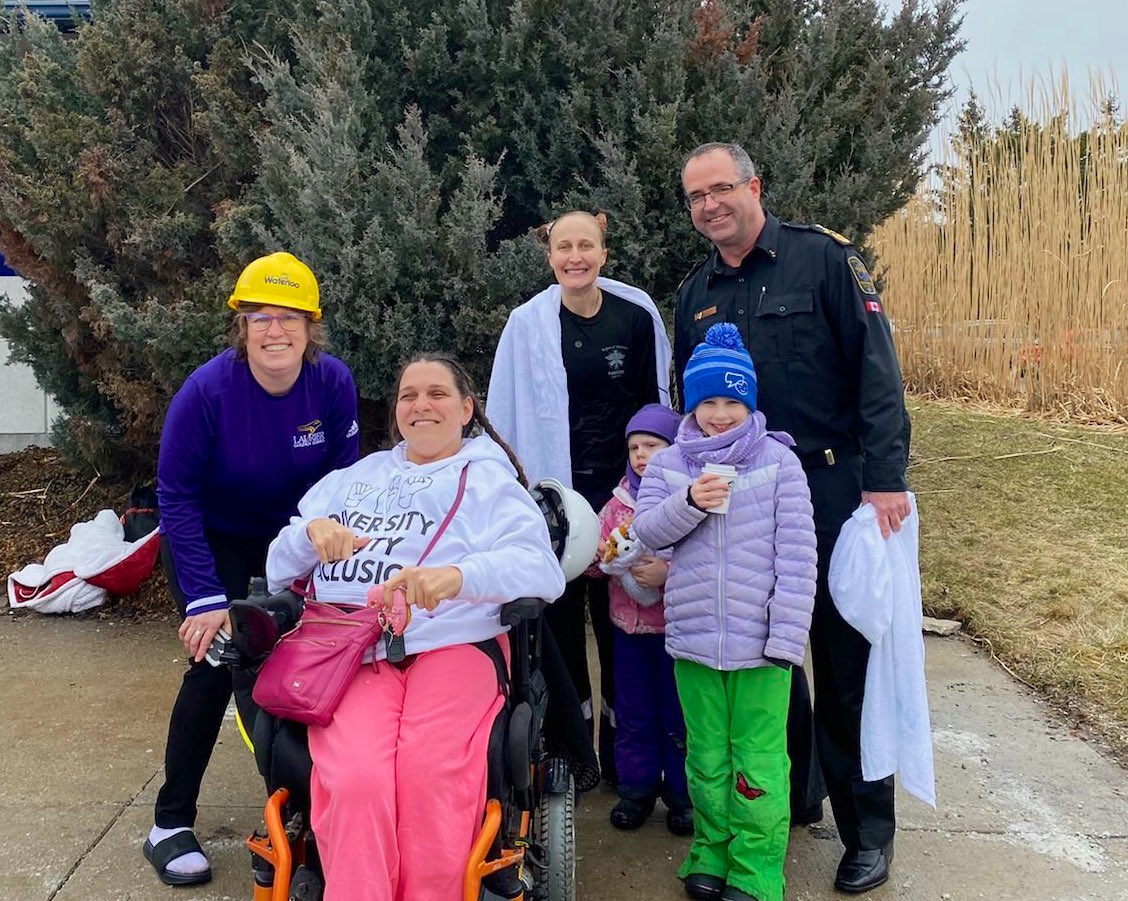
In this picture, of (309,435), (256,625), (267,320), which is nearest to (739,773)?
(256,625)

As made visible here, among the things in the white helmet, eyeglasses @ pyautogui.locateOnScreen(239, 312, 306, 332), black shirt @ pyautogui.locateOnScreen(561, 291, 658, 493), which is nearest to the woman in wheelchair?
the white helmet

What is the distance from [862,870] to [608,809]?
847 millimetres

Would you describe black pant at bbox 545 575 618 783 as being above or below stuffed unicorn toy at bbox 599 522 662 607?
below

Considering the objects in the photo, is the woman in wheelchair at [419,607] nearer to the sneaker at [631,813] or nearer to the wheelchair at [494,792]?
the wheelchair at [494,792]

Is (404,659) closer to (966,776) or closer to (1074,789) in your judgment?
(966,776)

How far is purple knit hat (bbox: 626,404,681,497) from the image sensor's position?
2990 millimetres

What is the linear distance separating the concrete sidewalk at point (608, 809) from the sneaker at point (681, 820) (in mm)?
35

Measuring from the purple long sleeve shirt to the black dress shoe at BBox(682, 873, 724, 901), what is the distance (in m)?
1.56

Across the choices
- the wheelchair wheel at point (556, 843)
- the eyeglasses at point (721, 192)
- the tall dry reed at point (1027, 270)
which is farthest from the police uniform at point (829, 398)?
the tall dry reed at point (1027, 270)

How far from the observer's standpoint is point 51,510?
5836 mm

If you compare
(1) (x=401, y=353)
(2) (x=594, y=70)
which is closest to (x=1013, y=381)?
(2) (x=594, y=70)

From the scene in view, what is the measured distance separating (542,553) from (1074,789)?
2.16 meters

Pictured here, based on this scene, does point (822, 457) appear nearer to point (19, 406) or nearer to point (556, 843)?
point (556, 843)

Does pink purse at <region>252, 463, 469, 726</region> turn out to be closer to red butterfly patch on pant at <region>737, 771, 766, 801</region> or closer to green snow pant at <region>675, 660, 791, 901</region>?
green snow pant at <region>675, 660, 791, 901</region>
